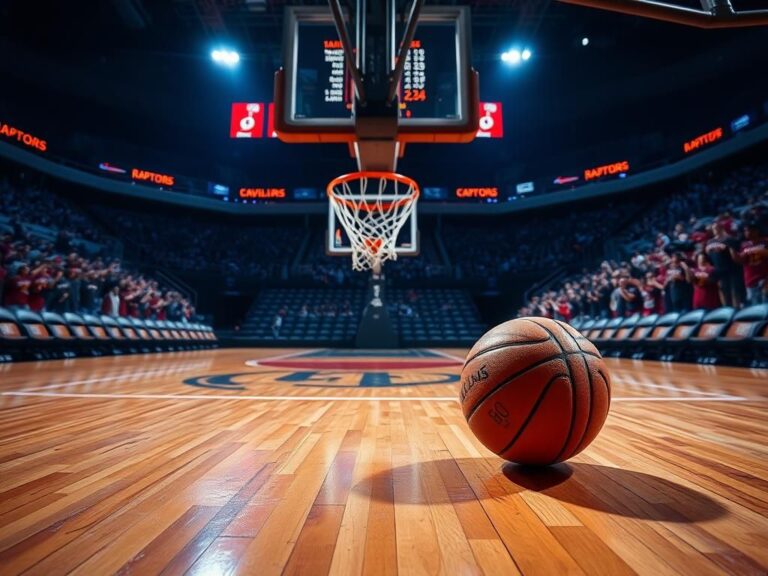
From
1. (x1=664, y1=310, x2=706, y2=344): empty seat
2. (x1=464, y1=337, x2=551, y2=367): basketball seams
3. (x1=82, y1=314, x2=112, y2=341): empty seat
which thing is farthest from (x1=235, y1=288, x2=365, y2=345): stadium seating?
(x1=464, y1=337, x2=551, y2=367): basketball seams

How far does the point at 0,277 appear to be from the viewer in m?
7.04

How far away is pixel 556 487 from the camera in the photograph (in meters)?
1.40

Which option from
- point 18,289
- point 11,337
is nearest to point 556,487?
point 11,337

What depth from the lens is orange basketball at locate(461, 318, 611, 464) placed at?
1.50 m

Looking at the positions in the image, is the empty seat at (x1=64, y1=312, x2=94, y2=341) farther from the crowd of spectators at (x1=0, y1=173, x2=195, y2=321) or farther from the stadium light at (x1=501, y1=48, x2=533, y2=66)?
the stadium light at (x1=501, y1=48, x2=533, y2=66)

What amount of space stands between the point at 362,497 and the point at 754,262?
6.81 m

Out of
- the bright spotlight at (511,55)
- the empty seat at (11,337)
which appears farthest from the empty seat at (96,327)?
the bright spotlight at (511,55)

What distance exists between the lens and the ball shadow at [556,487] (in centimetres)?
122

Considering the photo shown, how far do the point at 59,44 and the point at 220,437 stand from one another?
69.5ft

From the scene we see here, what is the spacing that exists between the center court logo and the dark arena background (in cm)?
11

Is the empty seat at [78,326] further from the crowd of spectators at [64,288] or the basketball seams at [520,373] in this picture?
the basketball seams at [520,373]

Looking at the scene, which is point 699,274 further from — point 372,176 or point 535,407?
point 535,407

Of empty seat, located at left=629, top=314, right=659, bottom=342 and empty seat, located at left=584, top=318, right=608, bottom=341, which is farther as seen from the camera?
empty seat, located at left=584, top=318, right=608, bottom=341

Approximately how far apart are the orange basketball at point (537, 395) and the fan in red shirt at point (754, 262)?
581cm
